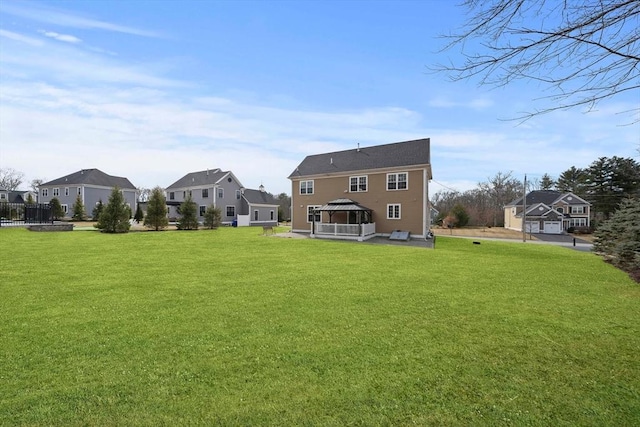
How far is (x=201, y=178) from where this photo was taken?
1683 inches

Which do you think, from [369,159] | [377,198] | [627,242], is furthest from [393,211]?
[627,242]

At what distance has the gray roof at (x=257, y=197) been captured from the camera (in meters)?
43.6

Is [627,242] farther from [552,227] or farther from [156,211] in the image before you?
[552,227]

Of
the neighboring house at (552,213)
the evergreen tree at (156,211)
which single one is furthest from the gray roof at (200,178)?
the neighboring house at (552,213)

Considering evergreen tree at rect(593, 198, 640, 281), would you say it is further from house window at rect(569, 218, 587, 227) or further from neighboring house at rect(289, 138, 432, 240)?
house window at rect(569, 218, 587, 227)

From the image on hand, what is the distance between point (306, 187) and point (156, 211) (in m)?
15.5

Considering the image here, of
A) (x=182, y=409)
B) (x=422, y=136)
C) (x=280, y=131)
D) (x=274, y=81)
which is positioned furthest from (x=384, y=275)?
(x=422, y=136)

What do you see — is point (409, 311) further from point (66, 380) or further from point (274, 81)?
point (274, 81)

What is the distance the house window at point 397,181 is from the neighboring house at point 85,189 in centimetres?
3647

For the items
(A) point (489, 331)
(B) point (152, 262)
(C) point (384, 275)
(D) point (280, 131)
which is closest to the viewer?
(A) point (489, 331)

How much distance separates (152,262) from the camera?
11.1m

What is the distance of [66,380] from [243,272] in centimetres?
635

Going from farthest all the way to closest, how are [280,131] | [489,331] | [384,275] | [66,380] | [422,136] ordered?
[422,136]
[280,131]
[384,275]
[489,331]
[66,380]

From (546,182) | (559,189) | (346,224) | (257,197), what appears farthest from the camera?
(546,182)
